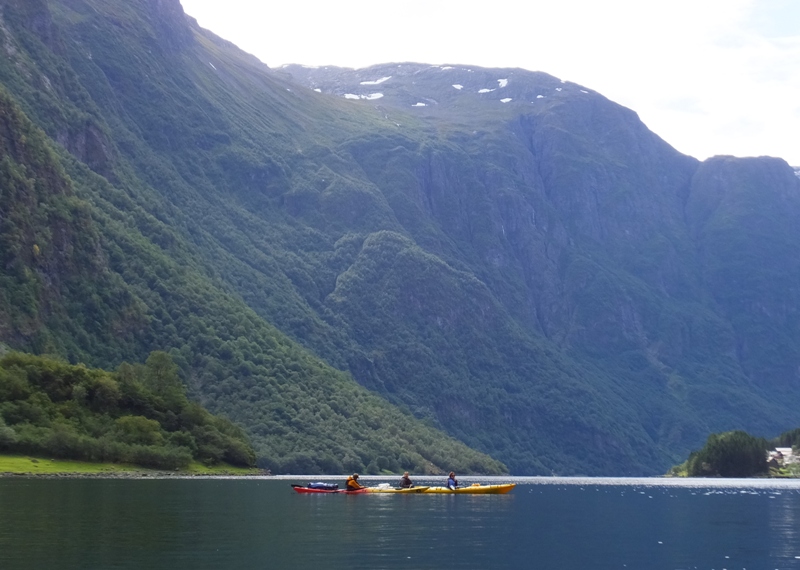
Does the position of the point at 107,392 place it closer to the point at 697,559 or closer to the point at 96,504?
the point at 96,504

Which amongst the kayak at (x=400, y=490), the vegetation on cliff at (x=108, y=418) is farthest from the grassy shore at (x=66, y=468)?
the kayak at (x=400, y=490)

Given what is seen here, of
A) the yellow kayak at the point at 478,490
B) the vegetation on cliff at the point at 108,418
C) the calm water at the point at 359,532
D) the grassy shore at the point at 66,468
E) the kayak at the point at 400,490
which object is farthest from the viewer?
the vegetation on cliff at the point at 108,418

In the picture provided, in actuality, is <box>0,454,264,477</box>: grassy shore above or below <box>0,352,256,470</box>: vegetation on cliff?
below

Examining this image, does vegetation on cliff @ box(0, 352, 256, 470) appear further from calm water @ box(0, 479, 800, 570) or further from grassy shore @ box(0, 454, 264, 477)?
calm water @ box(0, 479, 800, 570)

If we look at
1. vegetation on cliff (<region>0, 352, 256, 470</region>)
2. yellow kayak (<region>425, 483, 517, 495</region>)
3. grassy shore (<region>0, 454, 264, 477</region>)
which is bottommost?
yellow kayak (<region>425, 483, 517, 495</region>)

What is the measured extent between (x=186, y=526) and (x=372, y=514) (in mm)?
23327

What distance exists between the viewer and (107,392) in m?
160

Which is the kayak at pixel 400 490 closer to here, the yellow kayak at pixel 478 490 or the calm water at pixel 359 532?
the yellow kayak at pixel 478 490

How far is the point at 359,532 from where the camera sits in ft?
233

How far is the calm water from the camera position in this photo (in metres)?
55.5

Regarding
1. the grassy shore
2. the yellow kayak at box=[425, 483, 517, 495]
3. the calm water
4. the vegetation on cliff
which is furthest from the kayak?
the vegetation on cliff

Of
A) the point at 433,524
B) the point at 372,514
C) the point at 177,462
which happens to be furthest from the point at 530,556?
the point at 177,462

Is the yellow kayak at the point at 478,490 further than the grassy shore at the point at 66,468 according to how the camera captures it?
Yes

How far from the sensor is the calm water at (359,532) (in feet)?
182
